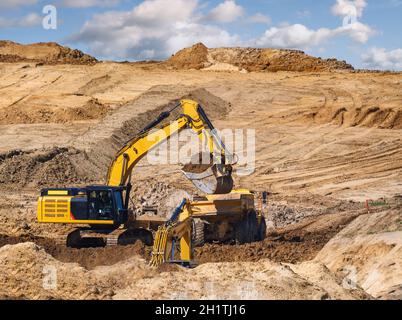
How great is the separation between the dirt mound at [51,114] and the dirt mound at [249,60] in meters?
13.0

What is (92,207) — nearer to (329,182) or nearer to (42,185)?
(42,185)

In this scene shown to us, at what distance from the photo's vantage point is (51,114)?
34.6 meters

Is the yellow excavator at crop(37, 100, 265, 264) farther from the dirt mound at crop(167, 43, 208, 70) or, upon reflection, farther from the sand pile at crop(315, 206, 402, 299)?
the dirt mound at crop(167, 43, 208, 70)

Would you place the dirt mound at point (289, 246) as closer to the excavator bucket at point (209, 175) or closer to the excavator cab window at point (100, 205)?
the excavator bucket at point (209, 175)

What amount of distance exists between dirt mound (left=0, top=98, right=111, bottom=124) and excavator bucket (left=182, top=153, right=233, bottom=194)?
61.5 ft

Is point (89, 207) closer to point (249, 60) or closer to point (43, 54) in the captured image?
point (249, 60)

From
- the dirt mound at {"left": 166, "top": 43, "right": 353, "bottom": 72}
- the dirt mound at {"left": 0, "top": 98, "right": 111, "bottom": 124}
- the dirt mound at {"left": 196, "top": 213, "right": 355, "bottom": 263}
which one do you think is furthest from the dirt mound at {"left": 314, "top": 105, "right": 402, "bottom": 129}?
the dirt mound at {"left": 166, "top": 43, "right": 353, "bottom": 72}

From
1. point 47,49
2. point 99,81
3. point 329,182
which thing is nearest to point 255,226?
point 329,182

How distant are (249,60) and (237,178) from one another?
23218mm

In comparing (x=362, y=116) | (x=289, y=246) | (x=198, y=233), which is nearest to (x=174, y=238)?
(x=198, y=233)

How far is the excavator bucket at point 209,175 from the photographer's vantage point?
1574 cm

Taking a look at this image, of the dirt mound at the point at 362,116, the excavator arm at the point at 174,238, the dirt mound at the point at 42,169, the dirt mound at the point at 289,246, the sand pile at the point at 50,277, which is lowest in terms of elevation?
the dirt mound at the point at 289,246

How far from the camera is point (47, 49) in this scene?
52.4 m

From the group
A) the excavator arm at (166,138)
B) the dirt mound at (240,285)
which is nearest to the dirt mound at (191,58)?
the excavator arm at (166,138)
